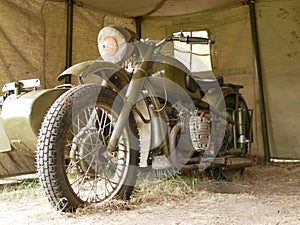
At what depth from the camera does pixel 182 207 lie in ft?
7.09

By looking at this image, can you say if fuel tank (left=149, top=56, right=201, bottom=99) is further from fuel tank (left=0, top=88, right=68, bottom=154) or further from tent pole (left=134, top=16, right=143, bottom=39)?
tent pole (left=134, top=16, right=143, bottom=39)

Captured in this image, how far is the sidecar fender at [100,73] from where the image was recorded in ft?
7.39

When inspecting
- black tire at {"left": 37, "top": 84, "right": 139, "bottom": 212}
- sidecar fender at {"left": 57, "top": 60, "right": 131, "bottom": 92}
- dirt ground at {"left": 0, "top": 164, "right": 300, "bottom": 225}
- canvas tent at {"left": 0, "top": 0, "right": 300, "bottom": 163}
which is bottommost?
dirt ground at {"left": 0, "top": 164, "right": 300, "bottom": 225}

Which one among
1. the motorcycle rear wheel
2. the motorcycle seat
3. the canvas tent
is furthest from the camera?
the canvas tent

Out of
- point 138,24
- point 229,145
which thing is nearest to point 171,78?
point 229,145

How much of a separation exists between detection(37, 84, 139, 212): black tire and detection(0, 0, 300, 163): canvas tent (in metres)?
1.93

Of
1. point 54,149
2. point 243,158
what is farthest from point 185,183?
point 54,149

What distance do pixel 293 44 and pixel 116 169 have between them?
10.2ft

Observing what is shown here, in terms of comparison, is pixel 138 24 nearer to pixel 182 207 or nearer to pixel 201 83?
pixel 201 83

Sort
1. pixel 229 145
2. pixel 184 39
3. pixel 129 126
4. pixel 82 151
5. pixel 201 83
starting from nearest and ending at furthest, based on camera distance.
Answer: pixel 82 151
pixel 129 126
pixel 184 39
pixel 201 83
pixel 229 145

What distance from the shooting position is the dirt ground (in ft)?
6.05

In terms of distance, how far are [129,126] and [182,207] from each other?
0.52 meters

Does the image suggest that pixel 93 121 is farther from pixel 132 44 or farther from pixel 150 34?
pixel 150 34

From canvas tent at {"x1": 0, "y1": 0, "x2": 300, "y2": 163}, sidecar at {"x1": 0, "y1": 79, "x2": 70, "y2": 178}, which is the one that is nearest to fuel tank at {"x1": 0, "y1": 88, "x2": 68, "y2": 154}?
sidecar at {"x1": 0, "y1": 79, "x2": 70, "y2": 178}
